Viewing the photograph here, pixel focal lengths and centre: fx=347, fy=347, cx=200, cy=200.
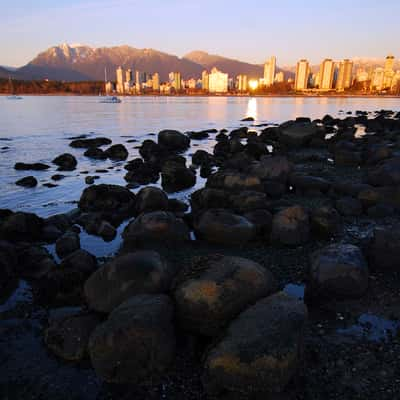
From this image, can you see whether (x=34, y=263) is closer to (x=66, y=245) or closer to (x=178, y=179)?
(x=66, y=245)

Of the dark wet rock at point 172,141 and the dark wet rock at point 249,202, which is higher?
the dark wet rock at point 249,202

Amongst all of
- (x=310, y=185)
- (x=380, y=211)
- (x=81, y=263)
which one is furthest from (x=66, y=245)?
(x=380, y=211)

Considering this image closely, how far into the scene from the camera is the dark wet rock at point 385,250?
7.85m

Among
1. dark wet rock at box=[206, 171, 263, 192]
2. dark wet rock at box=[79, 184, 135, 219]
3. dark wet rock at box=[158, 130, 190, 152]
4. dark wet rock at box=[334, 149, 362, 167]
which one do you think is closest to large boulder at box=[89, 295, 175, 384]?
dark wet rock at box=[79, 184, 135, 219]

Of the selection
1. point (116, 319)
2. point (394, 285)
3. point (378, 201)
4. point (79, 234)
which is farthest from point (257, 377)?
point (378, 201)

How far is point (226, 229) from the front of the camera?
9.77 meters

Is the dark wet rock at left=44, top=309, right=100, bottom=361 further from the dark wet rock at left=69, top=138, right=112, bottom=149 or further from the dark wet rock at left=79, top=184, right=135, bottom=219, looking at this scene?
the dark wet rock at left=69, top=138, right=112, bottom=149

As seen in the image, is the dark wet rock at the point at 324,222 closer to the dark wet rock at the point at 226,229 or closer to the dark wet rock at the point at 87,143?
the dark wet rock at the point at 226,229

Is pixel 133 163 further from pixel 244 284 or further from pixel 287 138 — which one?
pixel 244 284

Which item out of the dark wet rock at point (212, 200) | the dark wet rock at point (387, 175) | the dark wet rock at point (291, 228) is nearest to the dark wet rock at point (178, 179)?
the dark wet rock at point (212, 200)

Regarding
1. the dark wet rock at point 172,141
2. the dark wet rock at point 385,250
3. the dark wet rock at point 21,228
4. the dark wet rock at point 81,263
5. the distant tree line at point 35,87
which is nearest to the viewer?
the dark wet rock at point 385,250

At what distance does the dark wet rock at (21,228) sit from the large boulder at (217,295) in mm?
6788

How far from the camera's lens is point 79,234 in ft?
36.9

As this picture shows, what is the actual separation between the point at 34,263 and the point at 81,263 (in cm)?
153
